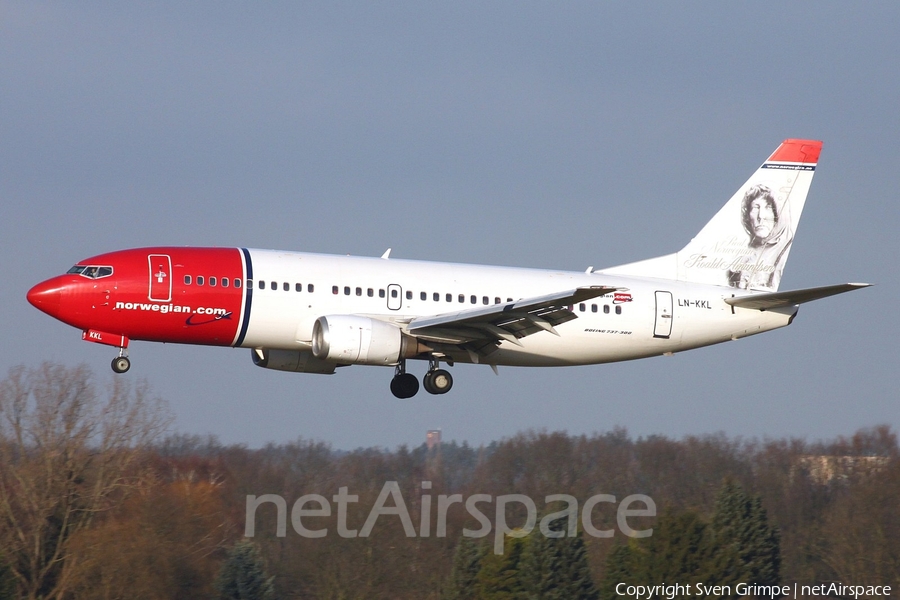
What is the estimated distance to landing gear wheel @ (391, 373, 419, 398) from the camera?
3897cm

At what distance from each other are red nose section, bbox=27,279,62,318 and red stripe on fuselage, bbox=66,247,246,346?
0.32 metres

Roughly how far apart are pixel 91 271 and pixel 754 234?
23.4 metres

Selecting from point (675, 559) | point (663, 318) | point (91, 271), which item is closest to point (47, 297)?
point (91, 271)

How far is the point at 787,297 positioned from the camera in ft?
123

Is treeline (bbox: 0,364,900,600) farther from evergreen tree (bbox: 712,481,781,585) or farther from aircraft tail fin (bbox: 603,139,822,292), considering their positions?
aircraft tail fin (bbox: 603,139,822,292)

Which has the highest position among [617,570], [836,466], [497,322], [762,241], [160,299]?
[762,241]

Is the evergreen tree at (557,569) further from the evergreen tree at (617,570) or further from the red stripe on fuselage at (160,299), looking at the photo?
the red stripe on fuselage at (160,299)

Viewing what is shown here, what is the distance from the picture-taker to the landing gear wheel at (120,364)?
34.2 metres

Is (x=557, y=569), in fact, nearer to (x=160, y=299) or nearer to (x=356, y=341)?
(x=356, y=341)

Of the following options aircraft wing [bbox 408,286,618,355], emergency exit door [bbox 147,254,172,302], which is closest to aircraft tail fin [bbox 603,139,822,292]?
aircraft wing [bbox 408,286,618,355]

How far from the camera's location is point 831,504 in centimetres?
8200

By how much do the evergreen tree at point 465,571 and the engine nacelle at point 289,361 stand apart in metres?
24.6

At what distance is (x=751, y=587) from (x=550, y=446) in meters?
22.0

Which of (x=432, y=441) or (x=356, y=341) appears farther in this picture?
(x=432, y=441)
